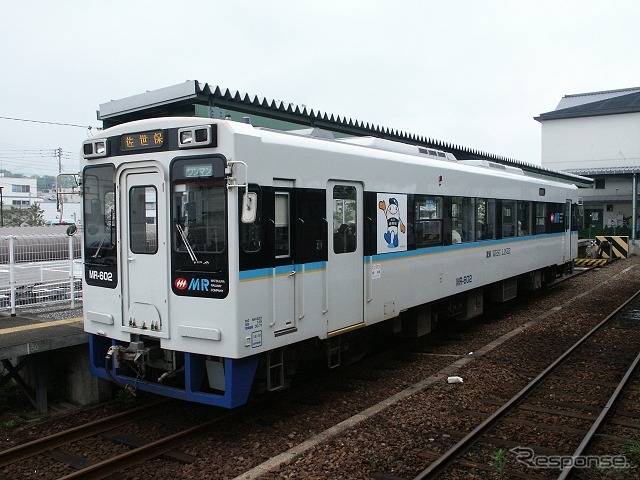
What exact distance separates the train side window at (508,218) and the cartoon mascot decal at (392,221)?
4.68 m

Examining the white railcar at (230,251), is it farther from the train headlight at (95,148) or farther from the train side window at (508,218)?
the train side window at (508,218)

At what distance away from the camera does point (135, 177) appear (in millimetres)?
6051

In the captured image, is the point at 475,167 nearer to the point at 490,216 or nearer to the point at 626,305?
the point at 490,216

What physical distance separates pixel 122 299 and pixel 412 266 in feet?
13.6

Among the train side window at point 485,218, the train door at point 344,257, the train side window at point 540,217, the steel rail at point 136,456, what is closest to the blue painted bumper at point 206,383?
the steel rail at point 136,456

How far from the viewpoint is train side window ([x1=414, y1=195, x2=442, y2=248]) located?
28.3 ft

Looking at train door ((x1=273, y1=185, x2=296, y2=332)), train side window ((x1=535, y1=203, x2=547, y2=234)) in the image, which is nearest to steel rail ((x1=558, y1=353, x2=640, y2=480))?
train door ((x1=273, y1=185, x2=296, y2=332))

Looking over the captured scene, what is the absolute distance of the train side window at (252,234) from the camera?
5410 mm

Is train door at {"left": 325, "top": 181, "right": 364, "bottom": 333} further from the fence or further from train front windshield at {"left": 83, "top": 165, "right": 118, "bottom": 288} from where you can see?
the fence

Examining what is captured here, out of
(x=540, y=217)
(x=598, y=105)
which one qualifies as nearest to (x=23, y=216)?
(x=540, y=217)

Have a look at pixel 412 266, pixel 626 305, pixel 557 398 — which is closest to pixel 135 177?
pixel 412 266

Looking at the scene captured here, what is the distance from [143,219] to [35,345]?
1.93m

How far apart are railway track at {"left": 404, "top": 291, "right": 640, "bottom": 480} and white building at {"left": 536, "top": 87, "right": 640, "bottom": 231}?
33546mm

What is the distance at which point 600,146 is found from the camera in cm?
4353
